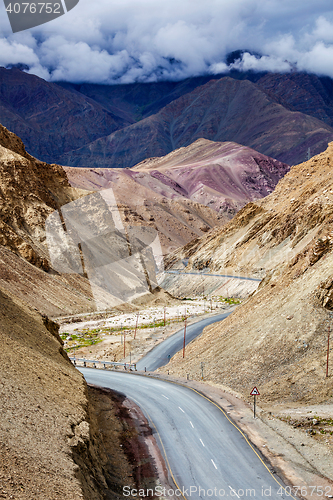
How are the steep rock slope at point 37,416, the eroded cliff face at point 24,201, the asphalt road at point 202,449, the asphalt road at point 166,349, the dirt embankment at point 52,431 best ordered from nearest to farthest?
the steep rock slope at point 37,416 < the dirt embankment at point 52,431 < the asphalt road at point 202,449 < the asphalt road at point 166,349 < the eroded cliff face at point 24,201

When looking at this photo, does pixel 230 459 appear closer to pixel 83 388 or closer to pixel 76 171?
pixel 83 388

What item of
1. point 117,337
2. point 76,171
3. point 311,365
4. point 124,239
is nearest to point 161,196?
point 76,171

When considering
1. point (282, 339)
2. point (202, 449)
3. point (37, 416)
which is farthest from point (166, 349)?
point (37, 416)

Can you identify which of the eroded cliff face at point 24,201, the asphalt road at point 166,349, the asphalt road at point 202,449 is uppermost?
the eroded cliff face at point 24,201

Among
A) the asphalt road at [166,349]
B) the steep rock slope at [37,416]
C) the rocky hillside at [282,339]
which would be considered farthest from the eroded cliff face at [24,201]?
the steep rock slope at [37,416]

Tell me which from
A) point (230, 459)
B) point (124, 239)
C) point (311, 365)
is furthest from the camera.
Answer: point (124, 239)

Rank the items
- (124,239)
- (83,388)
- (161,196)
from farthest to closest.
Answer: (161,196)
(124,239)
(83,388)

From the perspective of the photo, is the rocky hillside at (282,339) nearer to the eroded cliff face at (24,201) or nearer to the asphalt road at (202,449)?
the asphalt road at (202,449)
